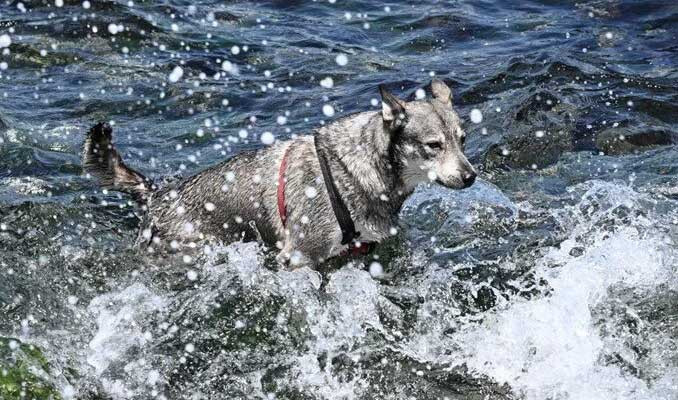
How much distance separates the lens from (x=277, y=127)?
1082 centimetres

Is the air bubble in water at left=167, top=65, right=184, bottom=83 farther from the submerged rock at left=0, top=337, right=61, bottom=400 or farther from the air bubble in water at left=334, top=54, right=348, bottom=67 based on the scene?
the submerged rock at left=0, top=337, right=61, bottom=400

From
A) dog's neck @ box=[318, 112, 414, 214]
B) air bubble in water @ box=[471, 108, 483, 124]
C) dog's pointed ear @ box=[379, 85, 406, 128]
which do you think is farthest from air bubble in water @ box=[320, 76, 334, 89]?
dog's pointed ear @ box=[379, 85, 406, 128]

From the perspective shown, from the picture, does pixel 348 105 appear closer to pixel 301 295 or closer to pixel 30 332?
pixel 301 295

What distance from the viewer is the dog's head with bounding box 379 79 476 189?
6816mm

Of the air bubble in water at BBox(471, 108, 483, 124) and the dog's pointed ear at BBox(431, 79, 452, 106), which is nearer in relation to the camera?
the dog's pointed ear at BBox(431, 79, 452, 106)

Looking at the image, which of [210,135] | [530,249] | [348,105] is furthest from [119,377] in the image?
[348,105]

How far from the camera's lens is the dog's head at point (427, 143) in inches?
268

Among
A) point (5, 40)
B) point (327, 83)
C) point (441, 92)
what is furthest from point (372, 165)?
point (5, 40)

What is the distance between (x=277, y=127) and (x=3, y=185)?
10.1 ft

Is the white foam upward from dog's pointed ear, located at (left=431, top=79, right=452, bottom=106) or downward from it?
downward

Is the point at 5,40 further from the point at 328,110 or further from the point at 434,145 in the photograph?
the point at 434,145


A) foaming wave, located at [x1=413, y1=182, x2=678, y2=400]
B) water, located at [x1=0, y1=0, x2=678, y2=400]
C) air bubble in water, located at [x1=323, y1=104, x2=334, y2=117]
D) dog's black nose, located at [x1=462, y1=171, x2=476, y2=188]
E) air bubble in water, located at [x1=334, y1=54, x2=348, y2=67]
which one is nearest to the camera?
foaming wave, located at [x1=413, y1=182, x2=678, y2=400]

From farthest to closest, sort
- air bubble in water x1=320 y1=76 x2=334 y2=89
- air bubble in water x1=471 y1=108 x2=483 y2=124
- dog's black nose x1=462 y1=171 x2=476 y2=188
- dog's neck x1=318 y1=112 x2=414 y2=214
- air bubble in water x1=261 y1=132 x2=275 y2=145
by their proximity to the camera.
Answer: air bubble in water x1=320 y1=76 x2=334 y2=89 → air bubble in water x1=471 y1=108 x2=483 y2=124 → air bubble in water x1=261 y1=132 x2=275 y2=145 → dog's neck x1=318 y1=112 x2=414 y2=214 → dog's black nose x1=462 y1=171 x2=476 y2=188

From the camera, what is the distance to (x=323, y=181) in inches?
278
